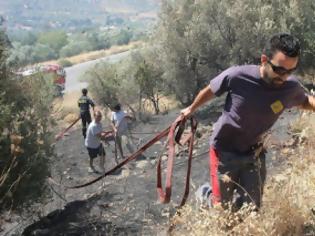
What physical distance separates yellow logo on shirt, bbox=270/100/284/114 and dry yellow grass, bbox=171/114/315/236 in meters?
0.53

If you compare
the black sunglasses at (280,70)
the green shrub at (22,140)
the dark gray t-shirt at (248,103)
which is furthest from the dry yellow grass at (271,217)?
the green shrub at (22,140)

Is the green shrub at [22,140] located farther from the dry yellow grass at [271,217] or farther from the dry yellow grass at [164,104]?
the dry yellow grass at [164,104]

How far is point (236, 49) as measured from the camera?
711 inches

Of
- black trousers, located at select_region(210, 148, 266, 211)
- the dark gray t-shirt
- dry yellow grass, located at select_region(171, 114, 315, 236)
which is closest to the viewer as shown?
dry yellow grass, located at select_region(171, 114, 315, 236)

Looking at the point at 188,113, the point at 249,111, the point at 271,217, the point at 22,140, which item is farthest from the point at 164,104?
the point at 271,217

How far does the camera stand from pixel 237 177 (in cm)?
409

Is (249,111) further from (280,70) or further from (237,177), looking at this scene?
(237,177)

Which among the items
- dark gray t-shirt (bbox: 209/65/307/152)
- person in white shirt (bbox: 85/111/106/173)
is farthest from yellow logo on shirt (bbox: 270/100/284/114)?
person in white shirt (bbox: 85/111/106/173)

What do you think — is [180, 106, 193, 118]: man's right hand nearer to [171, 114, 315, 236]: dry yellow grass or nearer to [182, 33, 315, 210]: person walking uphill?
[182, 33, 315, 210]: person walking uphill

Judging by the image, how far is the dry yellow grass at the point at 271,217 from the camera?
3.47 m

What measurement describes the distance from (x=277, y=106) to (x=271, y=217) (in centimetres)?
71

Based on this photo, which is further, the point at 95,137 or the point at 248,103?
the point at 95,137

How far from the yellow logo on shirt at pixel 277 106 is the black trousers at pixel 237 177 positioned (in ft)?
1.22

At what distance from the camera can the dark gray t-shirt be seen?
3.79 m
